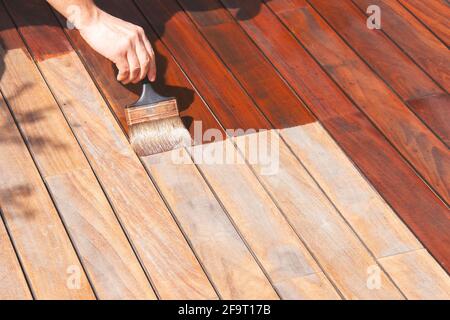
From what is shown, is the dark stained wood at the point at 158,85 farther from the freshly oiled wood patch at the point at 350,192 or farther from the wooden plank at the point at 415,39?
the wooden plank at the point at 415,39

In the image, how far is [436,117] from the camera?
3.23m

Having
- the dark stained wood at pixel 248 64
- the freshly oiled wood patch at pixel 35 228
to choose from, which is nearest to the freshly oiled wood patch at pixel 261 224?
the dark stained wood at pixel 248 64

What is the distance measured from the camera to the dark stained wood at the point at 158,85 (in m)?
3.24

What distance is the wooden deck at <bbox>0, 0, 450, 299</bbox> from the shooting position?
265 cm

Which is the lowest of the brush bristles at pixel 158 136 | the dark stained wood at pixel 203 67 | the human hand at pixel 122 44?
the brush bristles at pixel 158 136

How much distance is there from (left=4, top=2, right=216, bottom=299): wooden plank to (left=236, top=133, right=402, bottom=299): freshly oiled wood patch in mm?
373

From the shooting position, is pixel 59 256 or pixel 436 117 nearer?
pixel 59 256

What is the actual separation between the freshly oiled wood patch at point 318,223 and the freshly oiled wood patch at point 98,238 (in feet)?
1.78

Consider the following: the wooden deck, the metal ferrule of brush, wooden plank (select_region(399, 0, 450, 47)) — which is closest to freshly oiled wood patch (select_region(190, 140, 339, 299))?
the wooden deck

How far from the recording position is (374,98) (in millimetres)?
3318
